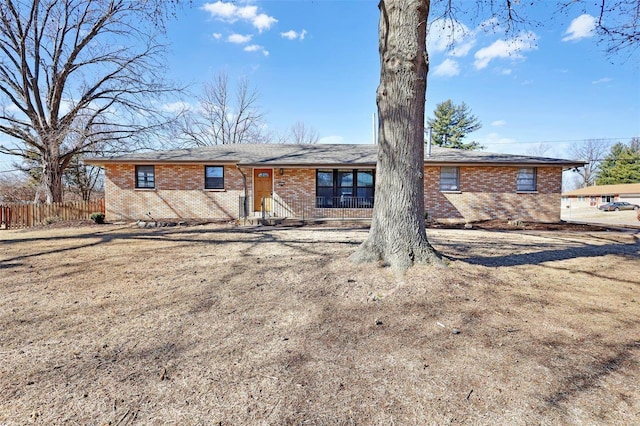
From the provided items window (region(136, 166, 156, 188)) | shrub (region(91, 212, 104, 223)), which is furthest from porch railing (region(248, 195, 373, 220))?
shrub (region(91, 212, 104, 223))

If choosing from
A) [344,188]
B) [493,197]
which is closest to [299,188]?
[344,188]

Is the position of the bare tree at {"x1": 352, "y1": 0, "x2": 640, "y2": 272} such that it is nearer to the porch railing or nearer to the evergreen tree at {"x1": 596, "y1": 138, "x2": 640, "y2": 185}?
the porch railing

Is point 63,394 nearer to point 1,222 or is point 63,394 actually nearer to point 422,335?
point 422,335

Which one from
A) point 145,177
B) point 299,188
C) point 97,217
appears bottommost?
point 97,217

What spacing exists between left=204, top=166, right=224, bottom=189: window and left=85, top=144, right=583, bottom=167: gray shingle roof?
1.81 feet

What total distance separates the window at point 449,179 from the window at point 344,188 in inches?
122

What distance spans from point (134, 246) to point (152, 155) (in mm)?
8396

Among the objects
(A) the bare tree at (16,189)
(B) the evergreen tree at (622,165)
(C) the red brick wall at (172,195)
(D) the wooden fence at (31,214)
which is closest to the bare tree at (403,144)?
(C) the red brick wall at (172,195)

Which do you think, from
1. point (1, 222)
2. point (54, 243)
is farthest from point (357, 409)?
point (1, 222)

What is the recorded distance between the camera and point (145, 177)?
14055mm

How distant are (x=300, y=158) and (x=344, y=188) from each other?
8.09 feet

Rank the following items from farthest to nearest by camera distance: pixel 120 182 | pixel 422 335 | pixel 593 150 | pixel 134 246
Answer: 1. pixel 593 150
2. pixel 120 182
3. pixel 134 246
4. pixel 422 335

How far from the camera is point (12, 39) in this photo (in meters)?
15.0

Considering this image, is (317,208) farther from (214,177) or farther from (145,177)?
(145,177)
